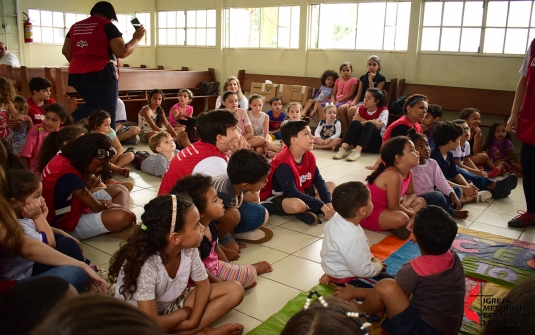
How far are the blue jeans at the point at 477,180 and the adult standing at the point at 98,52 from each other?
10.5ft

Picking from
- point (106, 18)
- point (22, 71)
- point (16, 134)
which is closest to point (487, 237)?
point (106, 18)

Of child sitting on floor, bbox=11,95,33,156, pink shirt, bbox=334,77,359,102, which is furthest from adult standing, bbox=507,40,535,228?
child sitting on floor, bbox=11,95,33,156

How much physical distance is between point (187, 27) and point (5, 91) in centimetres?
590

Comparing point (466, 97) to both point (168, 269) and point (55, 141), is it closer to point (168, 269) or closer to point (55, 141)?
point (55, 141)

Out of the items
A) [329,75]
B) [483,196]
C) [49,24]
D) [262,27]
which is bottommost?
[483,196]

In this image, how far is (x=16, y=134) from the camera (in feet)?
13.9

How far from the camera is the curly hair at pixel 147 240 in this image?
1.70 metres

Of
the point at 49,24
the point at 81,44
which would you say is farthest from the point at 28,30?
the point at 81,44

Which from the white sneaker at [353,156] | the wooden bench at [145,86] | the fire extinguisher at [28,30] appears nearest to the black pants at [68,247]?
the white sneaker at [353,156]

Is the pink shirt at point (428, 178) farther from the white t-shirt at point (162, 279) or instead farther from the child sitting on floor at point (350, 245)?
the white t-shirt at point (162, 279)

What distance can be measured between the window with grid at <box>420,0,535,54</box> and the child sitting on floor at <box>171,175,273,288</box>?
5363 millimetres

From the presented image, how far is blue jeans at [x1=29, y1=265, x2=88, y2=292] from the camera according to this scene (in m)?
1.96

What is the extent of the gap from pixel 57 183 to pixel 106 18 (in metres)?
1.88

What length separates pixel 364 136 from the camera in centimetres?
588
